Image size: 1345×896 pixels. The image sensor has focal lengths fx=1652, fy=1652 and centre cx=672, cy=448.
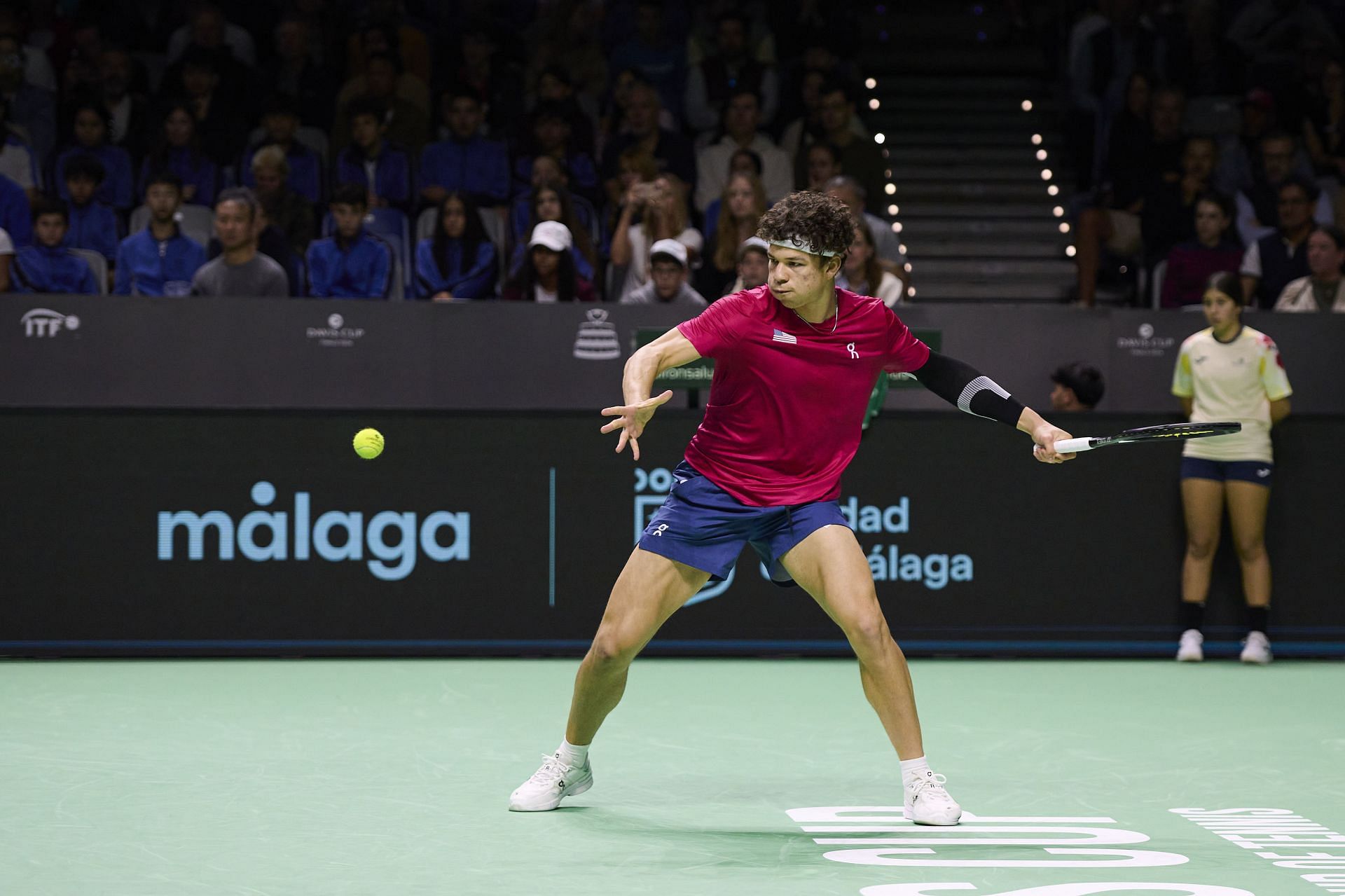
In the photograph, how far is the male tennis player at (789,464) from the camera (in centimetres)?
500

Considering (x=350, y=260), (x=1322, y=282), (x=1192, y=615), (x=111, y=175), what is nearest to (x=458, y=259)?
(x=350, y=260)

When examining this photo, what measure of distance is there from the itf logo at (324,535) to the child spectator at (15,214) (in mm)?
3620

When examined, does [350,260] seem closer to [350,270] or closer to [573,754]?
[350,270]

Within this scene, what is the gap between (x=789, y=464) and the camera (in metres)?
5.16

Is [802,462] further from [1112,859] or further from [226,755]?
[226,755]

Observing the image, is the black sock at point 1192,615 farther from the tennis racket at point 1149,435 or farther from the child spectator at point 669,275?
the tennis racket at point 1149,435

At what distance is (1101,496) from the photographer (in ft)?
29.9

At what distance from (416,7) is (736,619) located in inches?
302

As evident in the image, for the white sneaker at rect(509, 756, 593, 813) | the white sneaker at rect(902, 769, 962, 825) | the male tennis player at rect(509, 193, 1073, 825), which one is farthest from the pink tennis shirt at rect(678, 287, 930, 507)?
the white sneaker at rect(509, 756, 593, 813)

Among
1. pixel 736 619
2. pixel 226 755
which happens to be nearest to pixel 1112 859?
pixel 226 755

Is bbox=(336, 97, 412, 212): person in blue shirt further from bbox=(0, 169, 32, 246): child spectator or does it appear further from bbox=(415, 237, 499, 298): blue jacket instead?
bbox=(0, 169, 32, 246): child spectator

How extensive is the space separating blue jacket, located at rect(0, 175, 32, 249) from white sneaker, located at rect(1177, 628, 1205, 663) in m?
7.92

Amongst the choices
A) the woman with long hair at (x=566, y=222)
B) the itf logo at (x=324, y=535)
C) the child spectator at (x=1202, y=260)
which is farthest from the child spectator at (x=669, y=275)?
the child spectator at (x=1202, y=260)

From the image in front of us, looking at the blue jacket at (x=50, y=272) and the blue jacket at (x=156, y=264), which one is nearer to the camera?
the blue jacket at (x=50, y=272)
